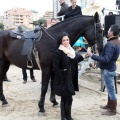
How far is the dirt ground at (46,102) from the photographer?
414cm

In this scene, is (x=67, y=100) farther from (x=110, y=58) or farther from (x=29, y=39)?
(x=29, y=39)

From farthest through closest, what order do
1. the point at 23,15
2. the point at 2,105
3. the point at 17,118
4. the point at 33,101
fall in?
the point at 23,15 < the point at 33,101 < the point at 2,105 < the point at 17,118

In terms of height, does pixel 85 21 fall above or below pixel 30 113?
above

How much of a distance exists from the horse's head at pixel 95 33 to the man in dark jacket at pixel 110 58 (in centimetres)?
30

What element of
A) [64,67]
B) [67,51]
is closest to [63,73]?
[64,67]

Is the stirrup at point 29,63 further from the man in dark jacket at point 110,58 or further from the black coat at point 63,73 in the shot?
the man in dark jacket at point 110,58

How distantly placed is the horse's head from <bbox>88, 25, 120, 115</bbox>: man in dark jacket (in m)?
0.30

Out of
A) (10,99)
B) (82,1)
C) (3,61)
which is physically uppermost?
(82,1)

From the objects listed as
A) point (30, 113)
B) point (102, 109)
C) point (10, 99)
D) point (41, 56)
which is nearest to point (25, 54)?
point (41, 56)

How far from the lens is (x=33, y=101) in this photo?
16.9 ft

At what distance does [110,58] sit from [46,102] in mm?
2046

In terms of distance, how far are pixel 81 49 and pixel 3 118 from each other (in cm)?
336

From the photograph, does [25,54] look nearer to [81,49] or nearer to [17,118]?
[17,118]

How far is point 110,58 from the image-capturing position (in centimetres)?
375
